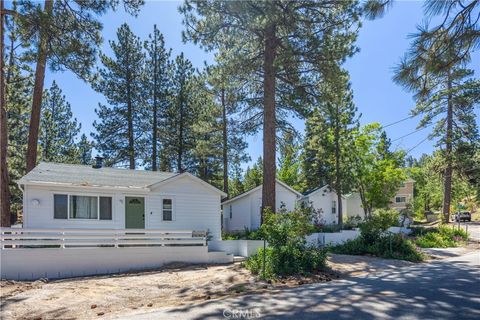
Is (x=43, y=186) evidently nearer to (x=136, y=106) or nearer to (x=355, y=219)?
(x=136, y=106)

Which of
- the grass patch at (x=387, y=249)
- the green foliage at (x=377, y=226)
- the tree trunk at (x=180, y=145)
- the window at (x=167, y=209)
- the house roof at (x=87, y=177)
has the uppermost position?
the tree trunk at (x=180, y=145)

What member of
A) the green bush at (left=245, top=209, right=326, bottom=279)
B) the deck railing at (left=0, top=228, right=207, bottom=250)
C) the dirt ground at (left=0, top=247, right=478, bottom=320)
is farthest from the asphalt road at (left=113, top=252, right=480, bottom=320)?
the deck railing at (left=0, top=228, right=207, bottom=250)

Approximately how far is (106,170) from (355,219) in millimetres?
17126

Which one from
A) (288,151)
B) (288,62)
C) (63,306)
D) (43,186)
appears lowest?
(63,306)

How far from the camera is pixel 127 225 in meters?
16.0

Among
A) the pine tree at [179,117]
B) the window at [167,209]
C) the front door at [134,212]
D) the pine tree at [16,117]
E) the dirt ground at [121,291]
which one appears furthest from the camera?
the pine tree at [179,117]

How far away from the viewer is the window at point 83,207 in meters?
14.8

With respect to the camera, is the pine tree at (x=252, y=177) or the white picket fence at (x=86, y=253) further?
the pine tree at (x=252, y=177)

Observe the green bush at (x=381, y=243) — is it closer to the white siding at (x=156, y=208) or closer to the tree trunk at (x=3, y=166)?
the white siding at (x=156, y=208)

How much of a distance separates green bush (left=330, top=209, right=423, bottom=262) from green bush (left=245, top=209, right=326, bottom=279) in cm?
439

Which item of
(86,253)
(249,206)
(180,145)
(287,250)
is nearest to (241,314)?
(287,250)

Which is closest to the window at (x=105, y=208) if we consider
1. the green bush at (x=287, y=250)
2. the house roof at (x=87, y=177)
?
the house roof at (x=87, y=177)

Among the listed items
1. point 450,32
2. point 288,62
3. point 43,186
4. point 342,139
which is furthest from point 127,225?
point 342,139

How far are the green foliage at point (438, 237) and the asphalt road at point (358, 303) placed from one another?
1023 cm
